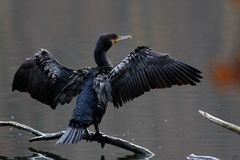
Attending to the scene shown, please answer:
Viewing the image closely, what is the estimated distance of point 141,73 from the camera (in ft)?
32.6

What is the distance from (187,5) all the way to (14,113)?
33.6 metres

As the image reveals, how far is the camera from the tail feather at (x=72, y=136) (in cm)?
942

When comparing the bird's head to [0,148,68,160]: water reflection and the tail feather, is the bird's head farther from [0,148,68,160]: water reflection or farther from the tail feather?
[0,148,68,160]: water reflection

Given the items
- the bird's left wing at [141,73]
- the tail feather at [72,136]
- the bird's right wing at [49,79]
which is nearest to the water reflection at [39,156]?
the bird's right wing at [49,79]

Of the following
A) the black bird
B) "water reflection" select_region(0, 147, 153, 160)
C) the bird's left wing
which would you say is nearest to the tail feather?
the black bird

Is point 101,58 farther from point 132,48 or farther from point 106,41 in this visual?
point 132,48

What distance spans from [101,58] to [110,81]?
1.83ft

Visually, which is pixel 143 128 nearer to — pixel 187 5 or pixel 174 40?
pixel 174 40

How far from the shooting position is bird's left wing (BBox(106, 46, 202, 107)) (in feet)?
32.4

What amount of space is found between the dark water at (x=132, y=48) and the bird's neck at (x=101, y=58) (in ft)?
3.51

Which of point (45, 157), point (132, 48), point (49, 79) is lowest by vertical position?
point (45, 157)

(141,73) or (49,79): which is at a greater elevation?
(49,79)

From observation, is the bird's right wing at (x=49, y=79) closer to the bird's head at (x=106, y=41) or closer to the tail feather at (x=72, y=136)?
the bird's head at (x=106, y=41)

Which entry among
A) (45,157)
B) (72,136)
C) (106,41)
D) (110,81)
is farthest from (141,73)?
(45,157)
